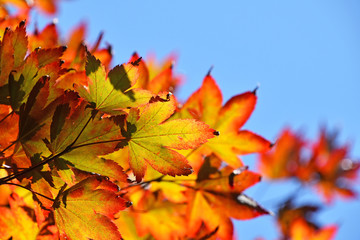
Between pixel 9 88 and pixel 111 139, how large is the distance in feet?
0.44

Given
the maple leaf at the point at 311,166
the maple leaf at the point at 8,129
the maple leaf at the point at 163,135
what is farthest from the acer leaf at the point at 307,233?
the maple leaf at the point at 8,129

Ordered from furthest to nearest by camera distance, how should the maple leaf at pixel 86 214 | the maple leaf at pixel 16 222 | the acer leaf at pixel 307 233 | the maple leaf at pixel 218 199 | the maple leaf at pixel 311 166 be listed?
the maple leaf at pixel 311 166 → the acer leaf at pixel 307 233 → the maple leaf at pixel 218 199 → the maple leaf at pixel 16 222 → the maple leaf at pixel 86 214

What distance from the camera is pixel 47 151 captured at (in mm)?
469

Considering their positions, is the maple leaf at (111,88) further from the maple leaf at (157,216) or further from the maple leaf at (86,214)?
the maple leaf at (157,216)

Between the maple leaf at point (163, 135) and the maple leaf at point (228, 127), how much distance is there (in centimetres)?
23

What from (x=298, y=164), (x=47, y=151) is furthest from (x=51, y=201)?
(x=298, y=164)

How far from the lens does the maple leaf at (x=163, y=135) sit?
1.53 ft

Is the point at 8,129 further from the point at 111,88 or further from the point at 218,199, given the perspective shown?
the point at 218,199

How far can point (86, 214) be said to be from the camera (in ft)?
1.47

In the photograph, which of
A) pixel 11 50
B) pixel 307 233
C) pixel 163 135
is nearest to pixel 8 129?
pixel 11 50

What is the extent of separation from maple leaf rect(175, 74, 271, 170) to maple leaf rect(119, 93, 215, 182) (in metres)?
0.23

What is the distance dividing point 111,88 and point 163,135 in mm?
85

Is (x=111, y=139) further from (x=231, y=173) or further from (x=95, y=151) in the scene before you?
(x=231, y=173)

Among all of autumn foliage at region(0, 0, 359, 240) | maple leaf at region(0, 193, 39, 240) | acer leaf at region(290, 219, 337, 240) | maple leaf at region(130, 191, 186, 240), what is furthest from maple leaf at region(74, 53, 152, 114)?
acer leaf at region(290, 219, 337, 240)
